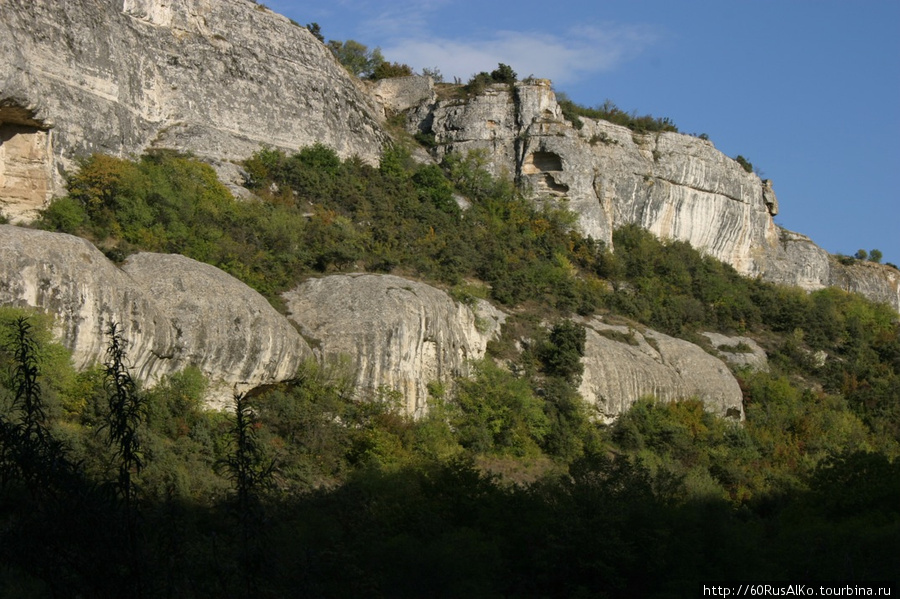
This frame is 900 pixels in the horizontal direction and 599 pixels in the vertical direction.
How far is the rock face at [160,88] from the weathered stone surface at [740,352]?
1543 cm

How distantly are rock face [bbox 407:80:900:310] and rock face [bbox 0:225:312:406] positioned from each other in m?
20.9

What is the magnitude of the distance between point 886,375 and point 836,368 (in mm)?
2056

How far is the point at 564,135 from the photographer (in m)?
45.4

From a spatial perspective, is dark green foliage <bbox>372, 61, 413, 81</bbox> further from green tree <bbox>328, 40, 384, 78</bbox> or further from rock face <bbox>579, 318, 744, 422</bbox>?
rock face <bbox>579, 318, 744, 422</bbox>

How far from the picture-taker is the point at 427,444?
27328 millimetres

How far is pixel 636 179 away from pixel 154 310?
1187 inches

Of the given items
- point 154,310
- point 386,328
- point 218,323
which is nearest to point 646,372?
point 386,328

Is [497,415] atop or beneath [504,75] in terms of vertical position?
beneath

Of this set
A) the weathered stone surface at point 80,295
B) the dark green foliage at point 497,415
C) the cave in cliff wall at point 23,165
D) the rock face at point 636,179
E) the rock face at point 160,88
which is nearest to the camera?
the weathered stone surface at point 80,295

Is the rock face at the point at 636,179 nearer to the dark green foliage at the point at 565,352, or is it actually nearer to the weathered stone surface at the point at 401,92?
the weathered stone surface at the point at 401,92

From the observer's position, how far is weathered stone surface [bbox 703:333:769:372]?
133 feet

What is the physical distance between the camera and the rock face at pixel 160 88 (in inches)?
1073

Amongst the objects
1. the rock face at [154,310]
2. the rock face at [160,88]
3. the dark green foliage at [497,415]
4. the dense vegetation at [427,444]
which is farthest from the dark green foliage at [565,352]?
the rock face at [160,88]

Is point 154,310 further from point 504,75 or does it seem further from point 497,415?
point 504,75
